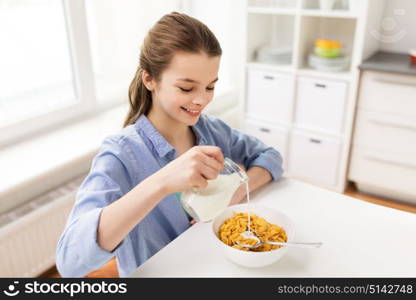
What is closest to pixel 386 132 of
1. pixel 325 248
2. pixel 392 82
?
pixel 392 82

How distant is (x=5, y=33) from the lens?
1918mm

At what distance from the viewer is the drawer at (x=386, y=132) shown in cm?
237

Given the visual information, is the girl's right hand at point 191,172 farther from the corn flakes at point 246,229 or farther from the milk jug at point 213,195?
the corn flakes at point 246,229

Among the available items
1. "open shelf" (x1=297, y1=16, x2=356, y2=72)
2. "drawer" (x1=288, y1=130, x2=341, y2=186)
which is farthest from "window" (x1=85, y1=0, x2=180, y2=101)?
"drawer" (x1=288, y1=130, x2=341, y2=186)

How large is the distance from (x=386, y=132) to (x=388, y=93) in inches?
9.6

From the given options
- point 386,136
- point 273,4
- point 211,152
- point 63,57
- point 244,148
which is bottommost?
point 386,136

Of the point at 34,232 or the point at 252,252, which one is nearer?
the point at 252,252

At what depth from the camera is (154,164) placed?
1.06 metres

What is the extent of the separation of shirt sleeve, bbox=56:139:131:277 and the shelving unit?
6.20ft

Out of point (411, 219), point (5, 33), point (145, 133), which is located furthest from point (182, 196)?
point (5, 33)

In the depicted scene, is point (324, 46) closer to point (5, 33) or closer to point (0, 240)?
point (5, 33)

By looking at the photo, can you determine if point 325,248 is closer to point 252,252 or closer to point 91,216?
point 252,252

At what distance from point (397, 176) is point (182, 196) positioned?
2051 millimetres

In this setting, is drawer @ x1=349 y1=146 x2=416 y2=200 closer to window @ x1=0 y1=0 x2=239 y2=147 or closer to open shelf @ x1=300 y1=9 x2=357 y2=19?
open shelf @ x1=300 y1=9 x2=357 y2=19
